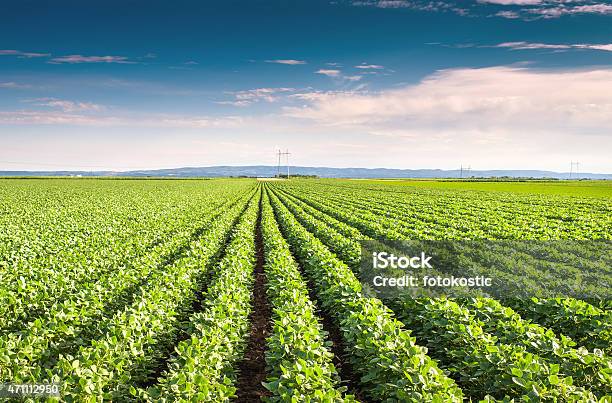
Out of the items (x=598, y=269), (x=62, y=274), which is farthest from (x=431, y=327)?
(x=62, y=274)

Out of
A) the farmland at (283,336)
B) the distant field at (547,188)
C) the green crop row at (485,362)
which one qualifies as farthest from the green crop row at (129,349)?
the distant field at (547,188)

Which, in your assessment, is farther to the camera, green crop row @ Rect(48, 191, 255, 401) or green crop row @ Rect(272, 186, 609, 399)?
green crop row @ Rect(48, 191, 255, 401)

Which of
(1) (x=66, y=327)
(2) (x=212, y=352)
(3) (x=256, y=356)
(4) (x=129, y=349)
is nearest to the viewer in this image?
(2) (x=212, y=352)

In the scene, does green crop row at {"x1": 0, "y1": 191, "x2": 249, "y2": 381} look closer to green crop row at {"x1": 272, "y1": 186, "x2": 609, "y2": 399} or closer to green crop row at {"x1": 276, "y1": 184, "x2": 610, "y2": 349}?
green crop row at {"x1": 272, "y1": 186, "x2": 609, "y2": 399}

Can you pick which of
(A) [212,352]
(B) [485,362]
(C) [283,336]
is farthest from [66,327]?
(B) [485,362]

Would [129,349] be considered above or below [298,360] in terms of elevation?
below

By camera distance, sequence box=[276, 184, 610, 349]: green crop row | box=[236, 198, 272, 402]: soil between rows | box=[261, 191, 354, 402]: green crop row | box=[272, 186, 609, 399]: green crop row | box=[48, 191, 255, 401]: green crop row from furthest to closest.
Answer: box=[276, 184, 610, 349]: green crop row → box=[236, 198, 272, 402]: soil between rows → box=[48, 191, 255, 401]: green crop row → box=[261, 191, 354, 402]: green crop row → box=[272, 186, 609, 399]: green crop row

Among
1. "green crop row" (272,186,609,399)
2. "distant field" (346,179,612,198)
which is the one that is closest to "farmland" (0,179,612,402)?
"green crop row" (272,186,609,399)

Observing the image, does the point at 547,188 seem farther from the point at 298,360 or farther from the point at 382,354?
the point at 298,360

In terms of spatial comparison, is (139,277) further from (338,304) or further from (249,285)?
(338,304)

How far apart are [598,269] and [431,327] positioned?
7665mm

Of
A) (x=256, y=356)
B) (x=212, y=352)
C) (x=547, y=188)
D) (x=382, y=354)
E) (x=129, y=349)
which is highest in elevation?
(x=547, y=188)

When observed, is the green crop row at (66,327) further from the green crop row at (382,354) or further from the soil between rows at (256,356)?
the green crop row at (382,354)

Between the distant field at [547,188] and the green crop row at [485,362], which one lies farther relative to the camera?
the distant field at [547,188]
